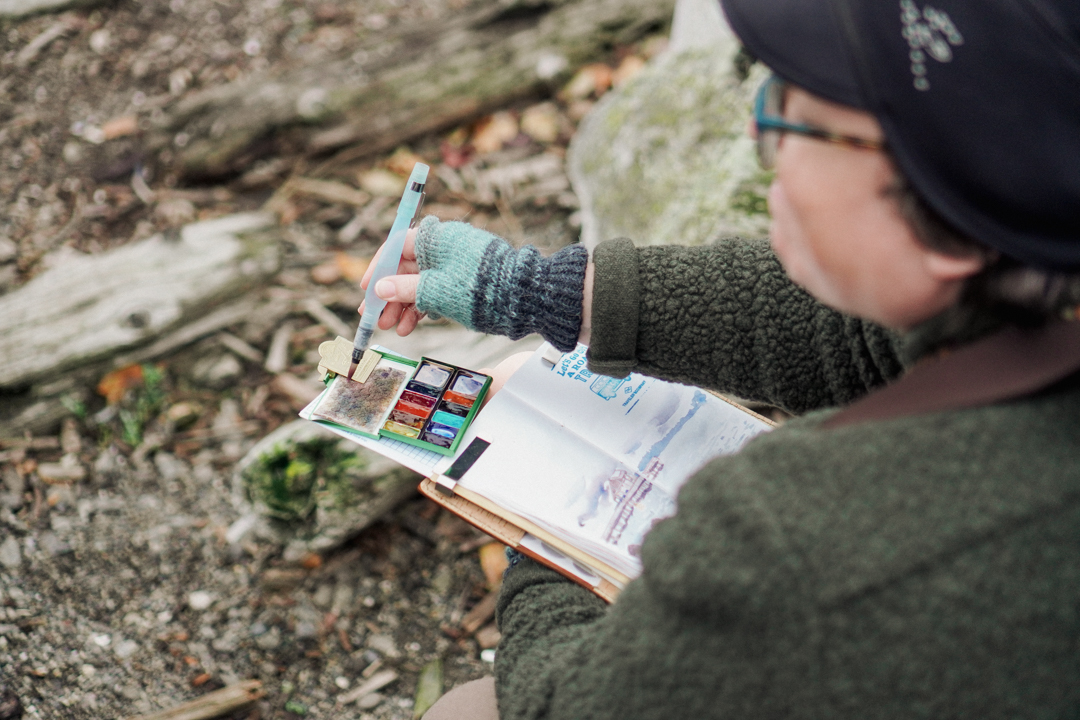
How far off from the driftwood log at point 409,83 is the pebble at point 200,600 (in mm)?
1719

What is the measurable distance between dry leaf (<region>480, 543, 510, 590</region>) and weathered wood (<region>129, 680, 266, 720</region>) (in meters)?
0.65

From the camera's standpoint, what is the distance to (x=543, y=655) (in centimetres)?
116

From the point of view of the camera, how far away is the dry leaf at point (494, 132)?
3.21 meters

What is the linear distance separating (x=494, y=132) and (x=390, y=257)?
1928mm

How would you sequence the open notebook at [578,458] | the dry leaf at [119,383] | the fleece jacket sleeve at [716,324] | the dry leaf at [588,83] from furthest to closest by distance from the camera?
the dry leaf at [588,83], the dry leaf at [119,383], the fleece jacket sleeve at [716,324], the open notebook at [578,458]

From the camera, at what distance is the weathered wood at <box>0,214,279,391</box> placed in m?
2.17

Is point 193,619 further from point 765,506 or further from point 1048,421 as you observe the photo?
point 1048,421

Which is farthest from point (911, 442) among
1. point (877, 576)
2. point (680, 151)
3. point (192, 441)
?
point (192, 441)

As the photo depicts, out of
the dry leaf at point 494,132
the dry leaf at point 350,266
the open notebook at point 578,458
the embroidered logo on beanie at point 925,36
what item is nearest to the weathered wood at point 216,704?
the open notebook at point 578,458

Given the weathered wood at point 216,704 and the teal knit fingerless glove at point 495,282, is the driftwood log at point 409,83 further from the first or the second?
the weathered wood at point 216,704

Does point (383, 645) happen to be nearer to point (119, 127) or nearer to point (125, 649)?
point (125, 649)

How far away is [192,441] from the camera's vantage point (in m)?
2.27

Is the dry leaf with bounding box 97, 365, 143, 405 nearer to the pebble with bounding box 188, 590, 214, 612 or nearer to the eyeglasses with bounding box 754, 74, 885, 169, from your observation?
the pebble with bounding box 188, 590, 214, 612

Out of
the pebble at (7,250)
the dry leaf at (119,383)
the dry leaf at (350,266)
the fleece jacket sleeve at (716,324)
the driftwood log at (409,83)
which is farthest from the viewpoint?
the driftwood log at (409,83)
